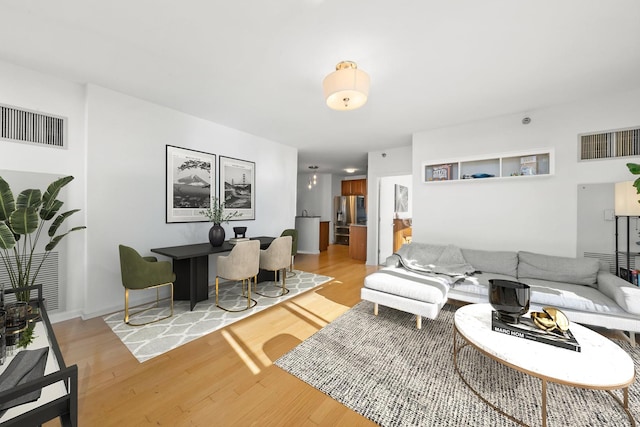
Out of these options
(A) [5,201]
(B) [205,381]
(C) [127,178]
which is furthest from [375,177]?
(A) [5,201]

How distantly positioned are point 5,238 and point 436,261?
4.57 metres

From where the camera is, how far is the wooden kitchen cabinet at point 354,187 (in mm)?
8043

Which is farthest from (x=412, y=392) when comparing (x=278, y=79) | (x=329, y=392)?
(x=278, y=79)

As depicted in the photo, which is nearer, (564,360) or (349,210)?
(564,360)

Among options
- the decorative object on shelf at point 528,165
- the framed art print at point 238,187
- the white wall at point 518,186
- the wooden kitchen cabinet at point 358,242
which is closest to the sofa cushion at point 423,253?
the white wall at point 518,186

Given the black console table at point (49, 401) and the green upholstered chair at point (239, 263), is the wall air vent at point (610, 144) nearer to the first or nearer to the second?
the green upholstered chair at point (239, 263)

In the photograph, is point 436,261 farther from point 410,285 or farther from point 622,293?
point 622,293

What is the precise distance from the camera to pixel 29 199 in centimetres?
224

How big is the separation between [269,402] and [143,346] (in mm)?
1451

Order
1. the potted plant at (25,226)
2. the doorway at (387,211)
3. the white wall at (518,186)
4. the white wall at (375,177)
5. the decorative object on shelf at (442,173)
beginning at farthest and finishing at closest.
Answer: the doorway at (387,211) → the white wall at (375,177) → the decorative object on shelf at (442,173) → the white wall at (518,186) → the potted plant at (25,226)

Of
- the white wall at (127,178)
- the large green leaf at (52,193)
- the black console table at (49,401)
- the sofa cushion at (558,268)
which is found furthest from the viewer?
the white wall at (127,178)

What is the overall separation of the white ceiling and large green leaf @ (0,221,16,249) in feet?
5.25

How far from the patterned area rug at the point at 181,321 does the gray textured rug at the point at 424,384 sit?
106cm

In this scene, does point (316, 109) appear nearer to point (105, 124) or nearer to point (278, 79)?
point (278, 79)
